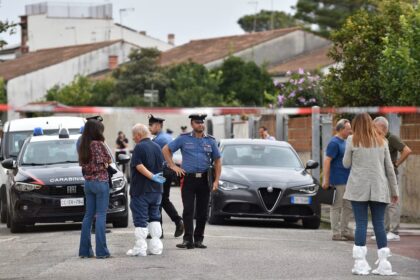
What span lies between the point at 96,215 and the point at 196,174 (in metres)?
1.59

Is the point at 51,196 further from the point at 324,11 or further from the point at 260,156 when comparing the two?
the point at 324,11

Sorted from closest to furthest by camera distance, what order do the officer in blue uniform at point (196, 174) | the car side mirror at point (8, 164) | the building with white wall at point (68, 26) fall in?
the officer in blue uniform at point (196, 174), the car side mirror at point (8, 164), the building with white wall at point (68, 26)

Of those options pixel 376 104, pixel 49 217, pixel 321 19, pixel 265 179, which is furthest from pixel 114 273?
pixel 321 19

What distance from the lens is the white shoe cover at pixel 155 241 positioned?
14.8 m

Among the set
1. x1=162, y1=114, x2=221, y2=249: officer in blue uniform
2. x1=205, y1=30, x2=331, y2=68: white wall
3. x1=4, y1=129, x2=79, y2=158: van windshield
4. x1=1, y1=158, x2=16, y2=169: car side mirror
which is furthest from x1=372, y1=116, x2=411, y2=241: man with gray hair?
x1=205, y1=30, x2=331, y2=68: white wall

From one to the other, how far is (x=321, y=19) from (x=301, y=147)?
52658 millimetres

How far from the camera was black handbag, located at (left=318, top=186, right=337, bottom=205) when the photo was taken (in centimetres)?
1711

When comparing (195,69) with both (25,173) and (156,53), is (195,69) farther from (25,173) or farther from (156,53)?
(25,173)

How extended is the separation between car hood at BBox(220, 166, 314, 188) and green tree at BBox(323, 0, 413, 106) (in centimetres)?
596

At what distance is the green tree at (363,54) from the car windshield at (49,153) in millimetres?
8192

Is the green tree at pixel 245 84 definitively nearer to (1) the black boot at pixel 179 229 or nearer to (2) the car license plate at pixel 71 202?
(2) the car license plate at pixel 71 202

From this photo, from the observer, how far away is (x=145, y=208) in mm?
14883

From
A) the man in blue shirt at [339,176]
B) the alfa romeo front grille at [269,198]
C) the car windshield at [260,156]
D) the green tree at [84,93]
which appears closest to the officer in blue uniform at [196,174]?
the man in blue shirt at [339,176]

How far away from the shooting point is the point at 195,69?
67.6 meters
